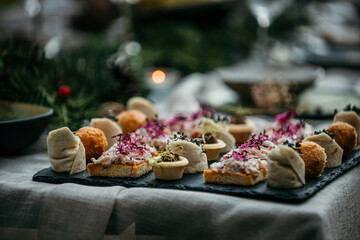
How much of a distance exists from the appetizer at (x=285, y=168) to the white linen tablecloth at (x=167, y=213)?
0.08 metres

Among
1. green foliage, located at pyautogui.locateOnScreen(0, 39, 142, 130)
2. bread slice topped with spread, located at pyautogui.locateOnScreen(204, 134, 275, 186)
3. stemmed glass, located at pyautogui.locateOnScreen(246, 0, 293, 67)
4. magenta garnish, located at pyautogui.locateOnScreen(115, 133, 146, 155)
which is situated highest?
stemmed glass, located at pyautogui.locateOnScreen(246, 0, 293, 67)

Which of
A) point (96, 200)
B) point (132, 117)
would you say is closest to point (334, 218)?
point (96, 200)

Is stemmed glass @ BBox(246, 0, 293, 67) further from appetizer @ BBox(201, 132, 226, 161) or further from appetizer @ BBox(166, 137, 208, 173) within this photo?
appetizer @ BBox(166, 137, 208, 173)

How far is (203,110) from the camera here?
7.36 ft

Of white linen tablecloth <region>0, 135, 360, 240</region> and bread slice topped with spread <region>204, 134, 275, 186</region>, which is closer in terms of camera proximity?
white linen tablecloth <region>0, 135, 360, 240</region>

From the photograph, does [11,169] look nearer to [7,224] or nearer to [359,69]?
[7,224]

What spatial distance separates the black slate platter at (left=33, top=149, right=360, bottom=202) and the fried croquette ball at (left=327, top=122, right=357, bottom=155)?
11 centimetres

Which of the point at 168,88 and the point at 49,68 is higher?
the point at 49,68

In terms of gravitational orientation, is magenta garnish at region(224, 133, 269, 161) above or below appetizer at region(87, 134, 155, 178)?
above

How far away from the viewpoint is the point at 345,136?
182cm

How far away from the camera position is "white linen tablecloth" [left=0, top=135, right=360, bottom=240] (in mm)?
1239

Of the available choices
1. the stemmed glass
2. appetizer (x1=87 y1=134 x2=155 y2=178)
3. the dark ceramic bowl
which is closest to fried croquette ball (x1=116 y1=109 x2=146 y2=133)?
the dark ceramic bowl

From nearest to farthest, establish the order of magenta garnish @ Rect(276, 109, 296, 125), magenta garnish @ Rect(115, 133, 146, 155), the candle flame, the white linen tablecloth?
1. the white linen tablecloth
2. magenta garnish @ Rect(115, 133, 146, 155)
3. magenta garnish @ Rect(276, 109, 296, 125)
4. the candle flame

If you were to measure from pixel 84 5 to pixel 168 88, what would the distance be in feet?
11.3
